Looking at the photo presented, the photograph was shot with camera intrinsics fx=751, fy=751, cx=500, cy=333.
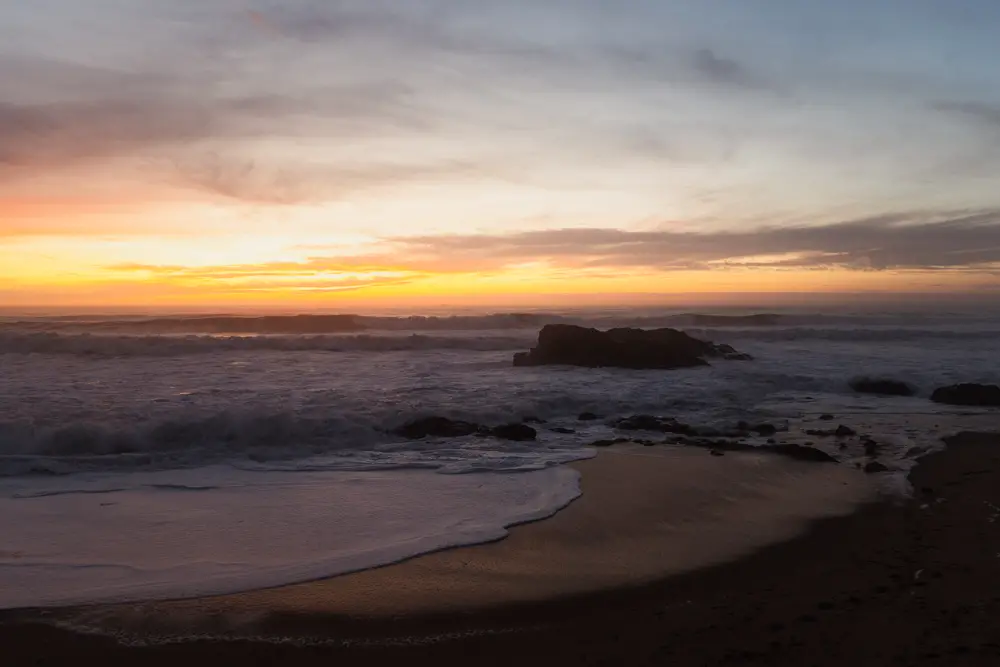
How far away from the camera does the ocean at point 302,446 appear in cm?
604

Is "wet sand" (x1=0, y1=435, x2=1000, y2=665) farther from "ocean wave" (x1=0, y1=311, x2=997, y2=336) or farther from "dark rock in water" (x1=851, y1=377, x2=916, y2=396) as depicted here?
"ocean wave" (x1=0, y1=311, x2=997, y2=336)

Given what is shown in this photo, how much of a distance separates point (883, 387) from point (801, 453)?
807 centimetres

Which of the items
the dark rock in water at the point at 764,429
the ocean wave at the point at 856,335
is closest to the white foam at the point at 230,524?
the dark rock in water at the point at 764,429

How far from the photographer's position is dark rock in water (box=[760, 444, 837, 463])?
9.73 m

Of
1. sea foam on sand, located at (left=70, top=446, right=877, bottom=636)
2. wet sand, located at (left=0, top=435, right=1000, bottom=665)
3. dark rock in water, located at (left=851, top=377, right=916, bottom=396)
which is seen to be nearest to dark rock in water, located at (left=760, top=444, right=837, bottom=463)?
sea foam on sand, located at (left=70, top=446, right=877, bottom=636)

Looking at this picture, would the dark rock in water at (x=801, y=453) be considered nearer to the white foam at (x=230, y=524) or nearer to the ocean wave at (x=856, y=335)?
the white foam at (x=230, y=524)

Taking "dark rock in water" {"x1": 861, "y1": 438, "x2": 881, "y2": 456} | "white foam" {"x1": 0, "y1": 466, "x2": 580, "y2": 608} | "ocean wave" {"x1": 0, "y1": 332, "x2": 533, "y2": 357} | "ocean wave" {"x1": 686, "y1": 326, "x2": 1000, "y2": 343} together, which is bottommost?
"dark rock in water" {"x1": 861, "y1": 438, "x2": 881, "y2": 456}

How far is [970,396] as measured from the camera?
49.1 ft

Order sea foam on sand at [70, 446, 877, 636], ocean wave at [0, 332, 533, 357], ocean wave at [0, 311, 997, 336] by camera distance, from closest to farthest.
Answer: sea foam on sand at [70, 446, 877, 636] → ocean wave at [0, 332, 533, 357] → ocean wave at [0, 311, 997, 336]

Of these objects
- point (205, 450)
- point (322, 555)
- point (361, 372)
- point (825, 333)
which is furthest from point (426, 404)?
point (825, 333)

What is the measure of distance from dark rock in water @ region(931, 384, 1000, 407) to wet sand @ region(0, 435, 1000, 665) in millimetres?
9414

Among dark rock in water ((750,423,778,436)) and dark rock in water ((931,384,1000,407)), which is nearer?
dark rock in water ((750,423,778,436))

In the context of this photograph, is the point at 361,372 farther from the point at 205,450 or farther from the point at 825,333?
the point at 825,333

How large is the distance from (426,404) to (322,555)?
8051 mm
